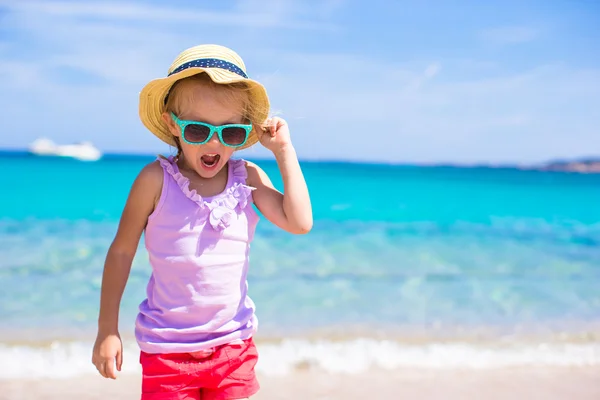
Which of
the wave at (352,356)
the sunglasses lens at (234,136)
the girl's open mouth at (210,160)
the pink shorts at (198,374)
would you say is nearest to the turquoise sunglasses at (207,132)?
the sunglasses lens at (234,136)

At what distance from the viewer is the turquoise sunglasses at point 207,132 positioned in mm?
2072

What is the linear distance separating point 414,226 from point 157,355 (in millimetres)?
10972

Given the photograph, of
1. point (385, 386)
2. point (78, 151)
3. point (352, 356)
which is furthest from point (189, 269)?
point (78, 151)

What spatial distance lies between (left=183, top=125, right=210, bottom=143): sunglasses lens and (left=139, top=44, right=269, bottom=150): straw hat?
17 centimetres

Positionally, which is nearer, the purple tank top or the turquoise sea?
the purple tank top

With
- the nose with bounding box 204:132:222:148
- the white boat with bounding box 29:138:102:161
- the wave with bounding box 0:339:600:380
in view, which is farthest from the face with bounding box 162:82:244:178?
the white boat with bounding box 29:138:102:161

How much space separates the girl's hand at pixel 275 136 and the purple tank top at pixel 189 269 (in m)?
0.26

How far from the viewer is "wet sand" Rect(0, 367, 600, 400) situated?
12.3ft

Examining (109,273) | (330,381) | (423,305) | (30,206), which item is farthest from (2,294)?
(30,206)

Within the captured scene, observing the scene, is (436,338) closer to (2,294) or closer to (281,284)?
(281,284)

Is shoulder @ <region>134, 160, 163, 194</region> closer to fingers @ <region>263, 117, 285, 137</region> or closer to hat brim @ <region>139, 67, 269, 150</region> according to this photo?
hat brim @ <region>139, 67, 269, 150</region>

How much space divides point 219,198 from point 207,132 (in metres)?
0.26

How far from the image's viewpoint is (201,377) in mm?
2186

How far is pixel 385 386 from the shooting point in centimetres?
394
